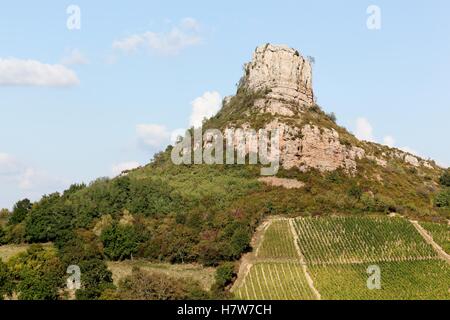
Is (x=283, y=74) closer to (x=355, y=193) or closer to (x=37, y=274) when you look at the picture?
(x=355, y=193)

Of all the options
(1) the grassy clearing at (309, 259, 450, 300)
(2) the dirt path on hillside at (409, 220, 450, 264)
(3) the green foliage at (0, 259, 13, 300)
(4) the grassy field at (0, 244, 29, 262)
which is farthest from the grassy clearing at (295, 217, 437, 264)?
(4) the grassy field at (0, 244, 29, 262)

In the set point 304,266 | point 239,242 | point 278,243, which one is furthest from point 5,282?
point 304,266

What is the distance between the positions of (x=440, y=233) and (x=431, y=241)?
2.79 metres

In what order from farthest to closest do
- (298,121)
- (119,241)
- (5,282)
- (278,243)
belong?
1. (298,121)
2. (119,241)
3. (278,243)
4. (5,282)

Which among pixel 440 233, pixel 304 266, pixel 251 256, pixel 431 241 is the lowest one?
pixel 304 266

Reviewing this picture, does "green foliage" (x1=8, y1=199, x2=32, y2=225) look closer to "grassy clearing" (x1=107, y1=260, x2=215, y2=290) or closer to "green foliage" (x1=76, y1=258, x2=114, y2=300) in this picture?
"grassy clearing" (x1=107, y1=260, x2=215, y2=290)

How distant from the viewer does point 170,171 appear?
9162cm

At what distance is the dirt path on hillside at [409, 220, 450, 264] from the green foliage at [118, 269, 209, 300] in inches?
1012

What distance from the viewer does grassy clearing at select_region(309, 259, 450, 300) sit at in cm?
5500

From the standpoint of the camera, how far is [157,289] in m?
52.8

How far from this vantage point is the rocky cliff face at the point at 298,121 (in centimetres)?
8769
